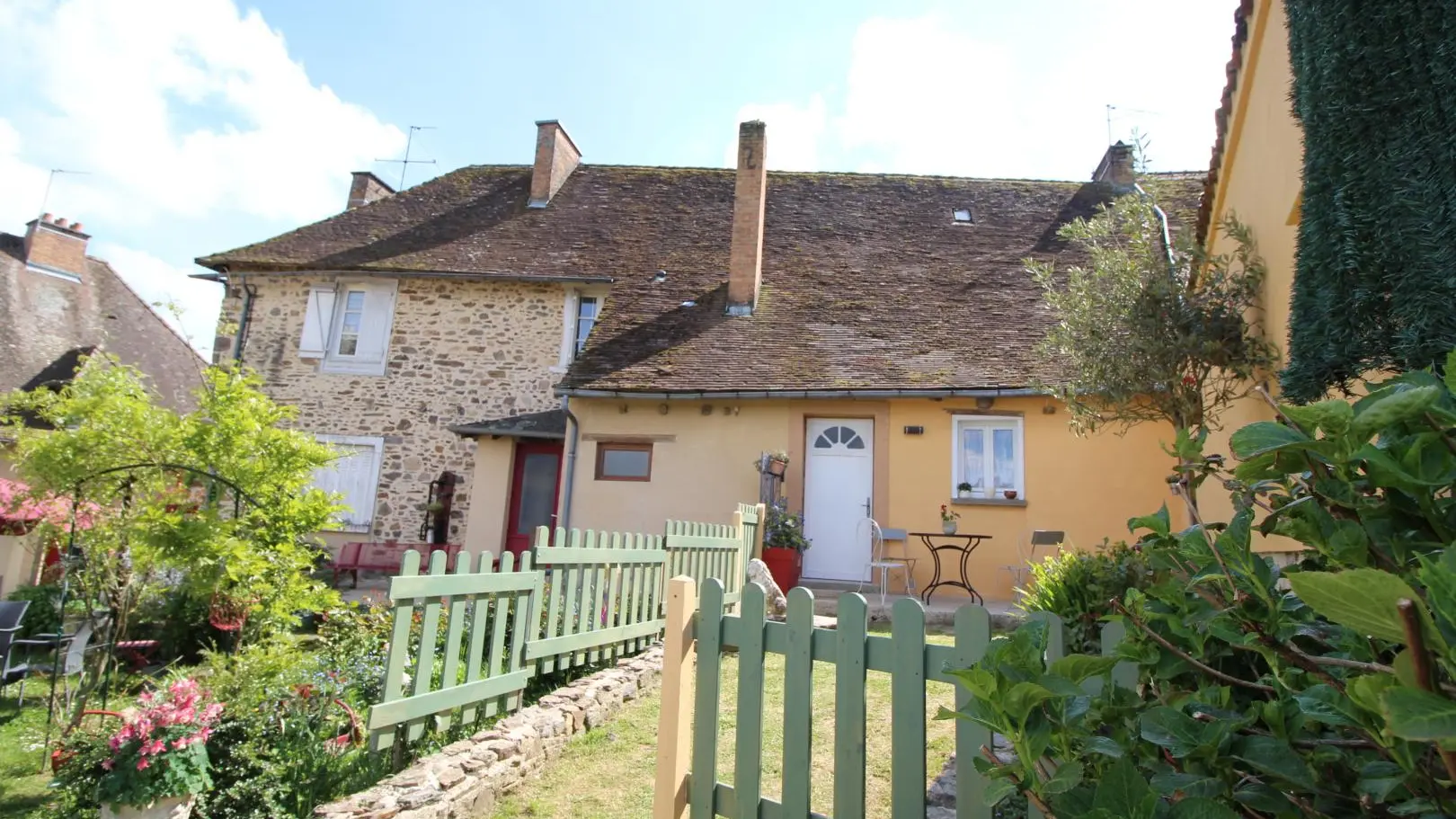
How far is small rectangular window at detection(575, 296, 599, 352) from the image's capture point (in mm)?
14375

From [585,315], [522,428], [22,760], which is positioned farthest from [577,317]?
[22,760]

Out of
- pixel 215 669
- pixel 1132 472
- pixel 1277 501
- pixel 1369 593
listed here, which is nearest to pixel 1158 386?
pixel 1132 472

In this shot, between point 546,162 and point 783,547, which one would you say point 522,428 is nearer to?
point 783,547

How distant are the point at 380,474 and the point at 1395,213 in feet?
46.1

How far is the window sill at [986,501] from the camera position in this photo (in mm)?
10344

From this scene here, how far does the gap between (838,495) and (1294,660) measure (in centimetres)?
994

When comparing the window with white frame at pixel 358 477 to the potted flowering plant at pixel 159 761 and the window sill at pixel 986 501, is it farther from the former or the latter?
the potted flowering plant at pixel 159 761

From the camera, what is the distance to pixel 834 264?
14125 millimetres

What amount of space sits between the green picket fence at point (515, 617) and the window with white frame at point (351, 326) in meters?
9.79

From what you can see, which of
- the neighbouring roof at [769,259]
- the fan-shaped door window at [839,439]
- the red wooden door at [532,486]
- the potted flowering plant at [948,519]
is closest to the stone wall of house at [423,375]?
the neighbouring roof at [769,259]

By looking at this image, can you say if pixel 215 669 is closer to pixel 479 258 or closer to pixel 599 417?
pixel 599 417

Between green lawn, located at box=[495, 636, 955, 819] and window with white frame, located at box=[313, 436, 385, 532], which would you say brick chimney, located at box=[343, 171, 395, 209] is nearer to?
window with white frame, located at box=[313, 436, 385, 532]

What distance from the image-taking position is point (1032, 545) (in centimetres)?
1013

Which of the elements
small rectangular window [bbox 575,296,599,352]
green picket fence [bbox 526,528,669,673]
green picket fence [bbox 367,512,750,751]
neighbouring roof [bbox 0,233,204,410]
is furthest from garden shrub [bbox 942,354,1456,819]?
neighbouring roof [bbox 0,233,204,410]
